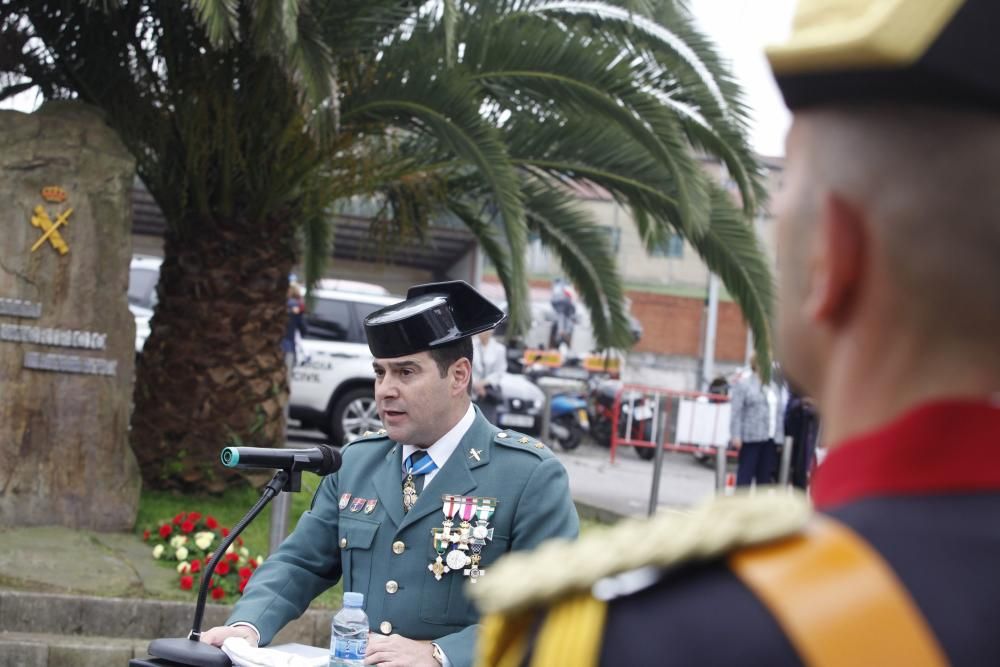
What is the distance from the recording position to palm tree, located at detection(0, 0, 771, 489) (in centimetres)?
919

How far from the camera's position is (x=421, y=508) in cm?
394

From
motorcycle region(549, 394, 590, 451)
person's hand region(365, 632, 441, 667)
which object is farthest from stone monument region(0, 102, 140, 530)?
motorcycle region(549, 394, 590, 451)

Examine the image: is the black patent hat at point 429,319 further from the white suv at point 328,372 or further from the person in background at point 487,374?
the white suv at point 328,372

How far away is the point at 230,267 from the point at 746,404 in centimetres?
637

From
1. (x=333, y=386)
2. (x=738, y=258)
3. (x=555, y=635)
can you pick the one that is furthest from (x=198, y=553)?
(x=333, y=386)

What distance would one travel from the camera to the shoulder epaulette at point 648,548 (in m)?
1.09

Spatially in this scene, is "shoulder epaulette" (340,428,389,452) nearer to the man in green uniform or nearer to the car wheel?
the man in green uniform

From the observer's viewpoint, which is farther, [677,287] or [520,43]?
[677,287]

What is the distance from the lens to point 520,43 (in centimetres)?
935

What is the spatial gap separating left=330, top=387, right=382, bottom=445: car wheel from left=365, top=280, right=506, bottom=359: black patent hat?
1180cm

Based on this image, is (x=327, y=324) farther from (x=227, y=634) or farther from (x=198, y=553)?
(x=227, y=634)

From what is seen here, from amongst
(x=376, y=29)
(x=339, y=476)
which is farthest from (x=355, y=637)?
(x=376, y=29)

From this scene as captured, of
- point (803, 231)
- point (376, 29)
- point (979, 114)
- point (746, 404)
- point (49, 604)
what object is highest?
point (376, 29)

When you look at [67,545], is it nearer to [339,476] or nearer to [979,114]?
[339,476]
